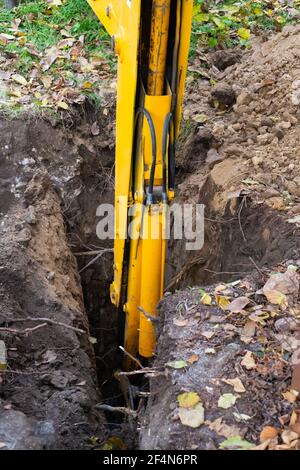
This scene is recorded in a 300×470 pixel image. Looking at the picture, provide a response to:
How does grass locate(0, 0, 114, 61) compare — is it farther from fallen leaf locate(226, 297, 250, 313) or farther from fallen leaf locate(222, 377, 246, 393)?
fallen leaf locate(222, 377, 246, 393)

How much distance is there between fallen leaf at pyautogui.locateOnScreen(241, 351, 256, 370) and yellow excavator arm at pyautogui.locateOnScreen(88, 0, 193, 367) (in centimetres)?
79

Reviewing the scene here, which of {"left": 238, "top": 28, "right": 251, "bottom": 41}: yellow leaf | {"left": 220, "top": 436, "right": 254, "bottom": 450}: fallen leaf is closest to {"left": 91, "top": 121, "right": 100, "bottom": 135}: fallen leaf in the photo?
{"left": 238, "top": 28, "right": 251, "bottom": 41}: yellow leaf

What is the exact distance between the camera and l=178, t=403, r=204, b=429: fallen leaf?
2596 mm

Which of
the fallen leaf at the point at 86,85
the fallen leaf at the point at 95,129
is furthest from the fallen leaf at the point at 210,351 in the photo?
the fallen leaf at the point at 86,85

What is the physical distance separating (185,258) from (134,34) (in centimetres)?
221

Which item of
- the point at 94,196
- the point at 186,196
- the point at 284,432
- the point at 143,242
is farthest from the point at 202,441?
the point at 94,196

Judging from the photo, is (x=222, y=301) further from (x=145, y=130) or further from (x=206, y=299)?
(x=145, y=130)

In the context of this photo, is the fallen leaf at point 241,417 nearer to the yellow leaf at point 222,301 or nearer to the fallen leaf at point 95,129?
the yellow leaf at point 222,301

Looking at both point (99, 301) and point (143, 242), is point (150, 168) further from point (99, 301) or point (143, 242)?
point (99, 301)

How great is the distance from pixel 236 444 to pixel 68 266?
2.62m

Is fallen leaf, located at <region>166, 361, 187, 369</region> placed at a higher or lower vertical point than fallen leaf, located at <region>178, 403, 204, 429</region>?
higher

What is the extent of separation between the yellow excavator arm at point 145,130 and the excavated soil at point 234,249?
360 mm

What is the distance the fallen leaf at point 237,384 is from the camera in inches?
107

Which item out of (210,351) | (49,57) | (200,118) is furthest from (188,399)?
(49,57)
